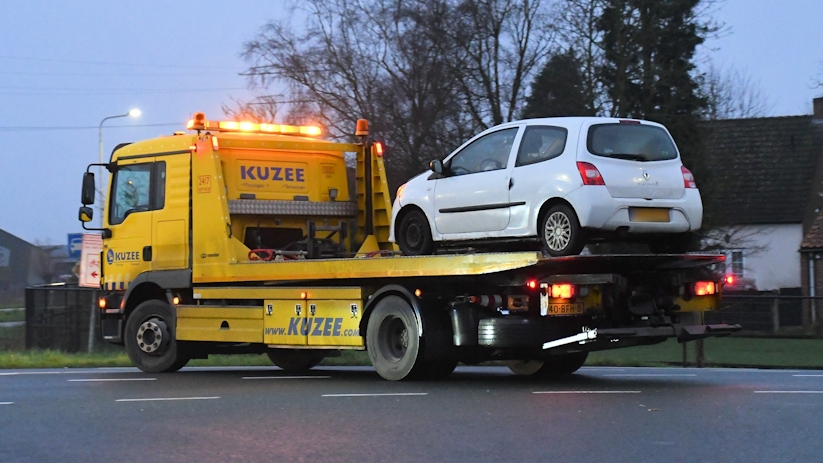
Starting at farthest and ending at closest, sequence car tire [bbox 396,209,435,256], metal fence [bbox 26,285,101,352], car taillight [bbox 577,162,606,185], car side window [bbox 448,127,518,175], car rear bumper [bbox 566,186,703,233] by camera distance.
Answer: metal fence [bbox 26,285,101,352] < car tire [bbox 396,209,435,256] < car side window [bbox 448,127,518,175] < car taillight [bbox 577,162,606,185] < car rear bumper [bbox 566,186,703,233]

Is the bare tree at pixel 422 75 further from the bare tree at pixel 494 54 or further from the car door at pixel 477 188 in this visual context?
the car door at pixel 477 188

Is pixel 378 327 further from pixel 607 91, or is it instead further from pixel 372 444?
pixel 607 91

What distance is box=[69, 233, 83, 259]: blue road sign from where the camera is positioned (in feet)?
81.6

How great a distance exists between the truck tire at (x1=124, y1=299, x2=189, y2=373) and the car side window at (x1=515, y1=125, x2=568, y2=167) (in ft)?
19.2

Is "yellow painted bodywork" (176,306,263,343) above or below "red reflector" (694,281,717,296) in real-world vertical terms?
below

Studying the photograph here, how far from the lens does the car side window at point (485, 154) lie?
12305 millimetres

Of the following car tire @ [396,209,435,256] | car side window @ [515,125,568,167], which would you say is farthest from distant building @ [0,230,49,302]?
car side window @ [515,125,568,167]

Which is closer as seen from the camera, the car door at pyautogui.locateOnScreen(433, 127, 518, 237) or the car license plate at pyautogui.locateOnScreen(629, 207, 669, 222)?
the car license plate at pyautogui.locateOnScreen(629, 207, 669, 222)

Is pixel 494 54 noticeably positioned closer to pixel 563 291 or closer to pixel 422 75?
pixel 422 75

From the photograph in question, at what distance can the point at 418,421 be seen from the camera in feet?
29.8

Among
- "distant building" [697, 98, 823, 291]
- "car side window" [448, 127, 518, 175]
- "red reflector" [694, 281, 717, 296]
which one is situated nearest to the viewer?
"car side window" [448, 127, 518, 175]

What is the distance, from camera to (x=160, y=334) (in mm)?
15500

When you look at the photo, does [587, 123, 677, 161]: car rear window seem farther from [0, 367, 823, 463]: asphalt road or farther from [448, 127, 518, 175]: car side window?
[0, 367, 823, 463]: asphalt road

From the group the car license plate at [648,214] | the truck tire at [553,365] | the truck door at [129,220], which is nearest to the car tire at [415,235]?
the truck tire at [553,365]
